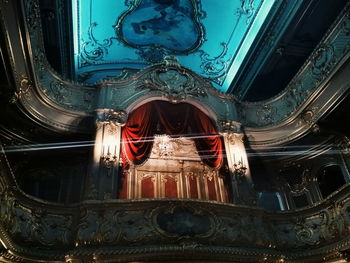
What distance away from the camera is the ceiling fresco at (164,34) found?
9578 mm

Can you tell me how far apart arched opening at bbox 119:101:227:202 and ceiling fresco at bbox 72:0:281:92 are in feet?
9.81

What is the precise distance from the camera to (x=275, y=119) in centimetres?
872

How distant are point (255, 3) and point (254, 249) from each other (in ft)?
20.8

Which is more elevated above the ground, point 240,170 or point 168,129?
point 168,129

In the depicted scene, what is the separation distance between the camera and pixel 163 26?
33.6ft

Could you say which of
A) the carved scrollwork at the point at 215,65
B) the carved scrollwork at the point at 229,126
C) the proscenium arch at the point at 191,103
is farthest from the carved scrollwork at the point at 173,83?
the carved scrollwork at the point at 215,65

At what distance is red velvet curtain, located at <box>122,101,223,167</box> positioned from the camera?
23.9 ft

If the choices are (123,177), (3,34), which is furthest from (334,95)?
(3,34)

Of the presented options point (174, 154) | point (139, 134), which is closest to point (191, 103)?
point (174, 154)

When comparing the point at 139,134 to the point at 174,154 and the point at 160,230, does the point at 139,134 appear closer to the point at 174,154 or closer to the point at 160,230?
the point at 174,154

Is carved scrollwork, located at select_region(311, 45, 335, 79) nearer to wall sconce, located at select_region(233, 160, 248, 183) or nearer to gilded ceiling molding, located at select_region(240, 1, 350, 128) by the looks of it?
gilded ceiling molding, located at select_region(240, 1, 350, 128)

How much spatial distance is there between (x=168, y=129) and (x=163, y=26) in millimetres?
3811

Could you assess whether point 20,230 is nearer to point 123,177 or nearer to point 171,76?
point 123,177

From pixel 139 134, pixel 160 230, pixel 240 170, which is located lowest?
pixel 160 230
